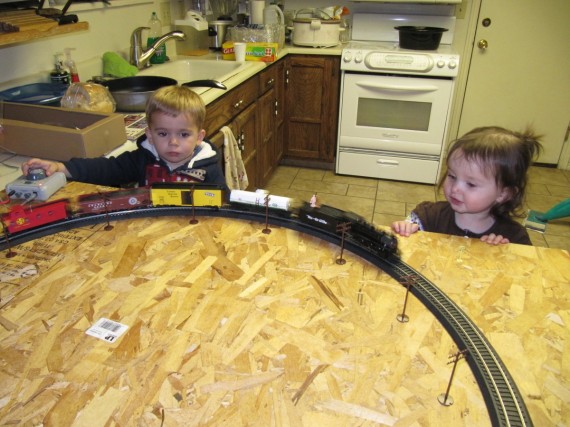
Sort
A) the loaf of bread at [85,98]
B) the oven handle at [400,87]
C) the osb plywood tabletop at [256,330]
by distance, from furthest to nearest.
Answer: the oven handle at [400,87] → the loaf of bread at [85,98] → the osb plywood tabletop at [256,330]

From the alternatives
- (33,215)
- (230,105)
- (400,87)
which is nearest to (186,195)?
(33,215)

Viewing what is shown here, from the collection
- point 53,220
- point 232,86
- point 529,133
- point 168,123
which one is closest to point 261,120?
point 232,86

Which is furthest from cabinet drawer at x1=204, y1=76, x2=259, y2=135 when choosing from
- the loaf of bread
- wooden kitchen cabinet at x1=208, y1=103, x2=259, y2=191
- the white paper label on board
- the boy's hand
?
the white paper label on board

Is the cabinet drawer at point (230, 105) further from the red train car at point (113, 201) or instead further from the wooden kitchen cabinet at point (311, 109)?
the red train car at point (113, 201)

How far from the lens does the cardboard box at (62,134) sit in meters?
1.39

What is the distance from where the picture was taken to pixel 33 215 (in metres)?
1.05

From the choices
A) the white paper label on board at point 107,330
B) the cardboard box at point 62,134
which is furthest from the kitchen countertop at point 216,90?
the white paper label on board at point 107,330

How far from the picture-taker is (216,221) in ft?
3.72

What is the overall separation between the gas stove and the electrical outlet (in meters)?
1.22

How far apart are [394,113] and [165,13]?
1.73 meters

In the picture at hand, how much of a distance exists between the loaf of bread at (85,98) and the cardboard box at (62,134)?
0.13 m

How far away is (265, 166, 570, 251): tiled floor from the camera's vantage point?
126 inches

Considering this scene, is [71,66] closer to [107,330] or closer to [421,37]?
[107,330]

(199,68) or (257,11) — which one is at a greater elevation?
(257,11)
